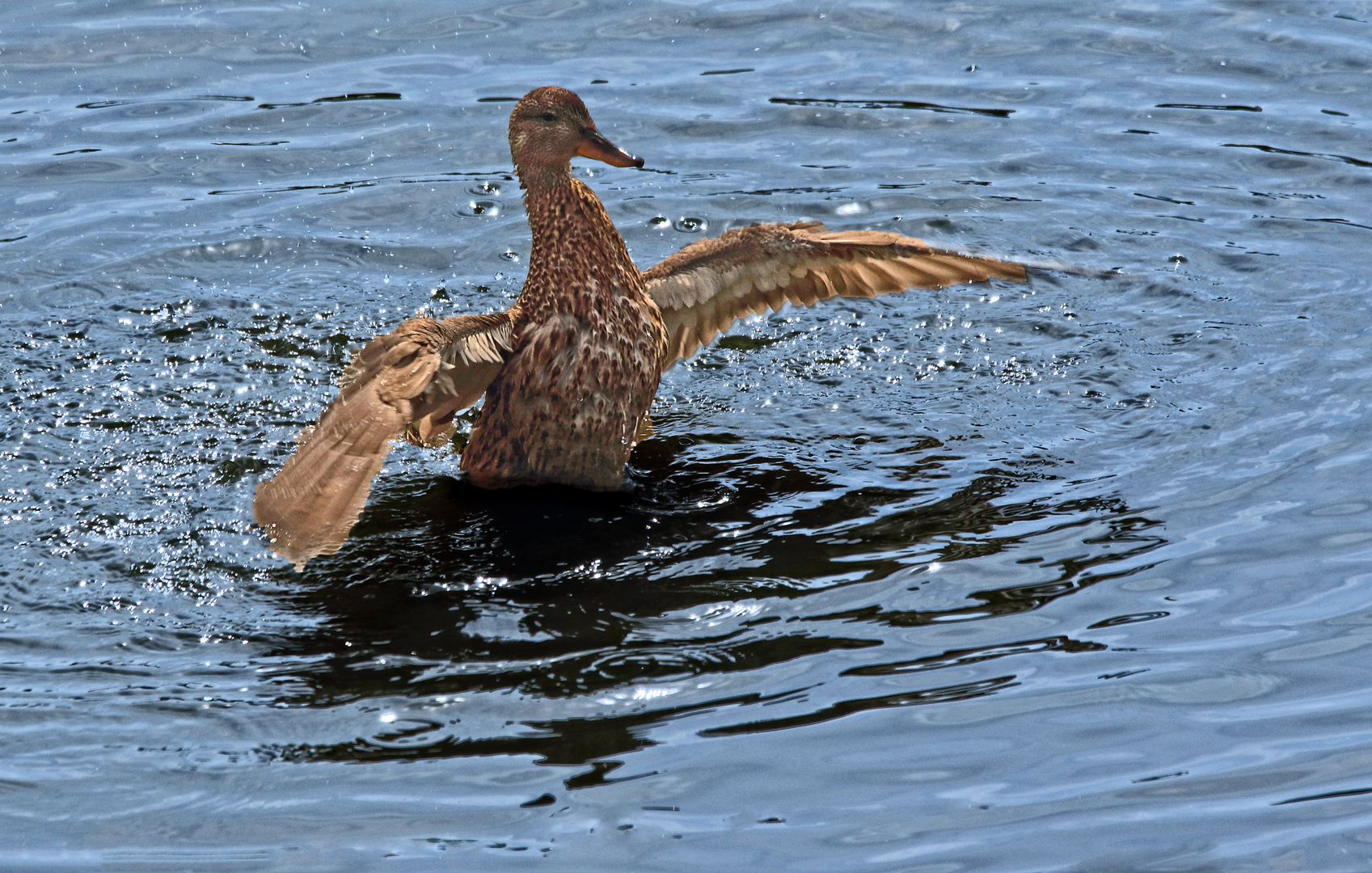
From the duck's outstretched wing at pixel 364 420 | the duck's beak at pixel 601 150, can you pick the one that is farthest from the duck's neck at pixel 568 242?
the duck's outstretched wing at pixel 364 420

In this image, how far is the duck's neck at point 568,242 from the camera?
5961mm

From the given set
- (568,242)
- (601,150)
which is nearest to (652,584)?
(568,242)

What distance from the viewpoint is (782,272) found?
6.56 m

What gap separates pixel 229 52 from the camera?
10.5 metres

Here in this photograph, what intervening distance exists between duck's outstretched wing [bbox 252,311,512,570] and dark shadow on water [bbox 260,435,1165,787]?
52cm

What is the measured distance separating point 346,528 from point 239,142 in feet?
18.5

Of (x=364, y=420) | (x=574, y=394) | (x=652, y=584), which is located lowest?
(x=652, y=584)

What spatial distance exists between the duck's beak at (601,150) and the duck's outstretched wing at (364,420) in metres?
0.90

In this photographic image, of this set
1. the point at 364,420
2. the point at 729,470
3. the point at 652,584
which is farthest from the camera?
the point at 729,470

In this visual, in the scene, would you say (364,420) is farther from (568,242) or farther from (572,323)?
(568,242)

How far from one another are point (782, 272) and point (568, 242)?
1.07 metres

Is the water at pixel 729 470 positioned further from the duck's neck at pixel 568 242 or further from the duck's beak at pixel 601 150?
the duck's beak at pixel 601 150

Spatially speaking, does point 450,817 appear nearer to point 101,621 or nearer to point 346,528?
point 346,528

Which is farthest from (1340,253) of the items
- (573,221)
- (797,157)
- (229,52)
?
(229,52)
